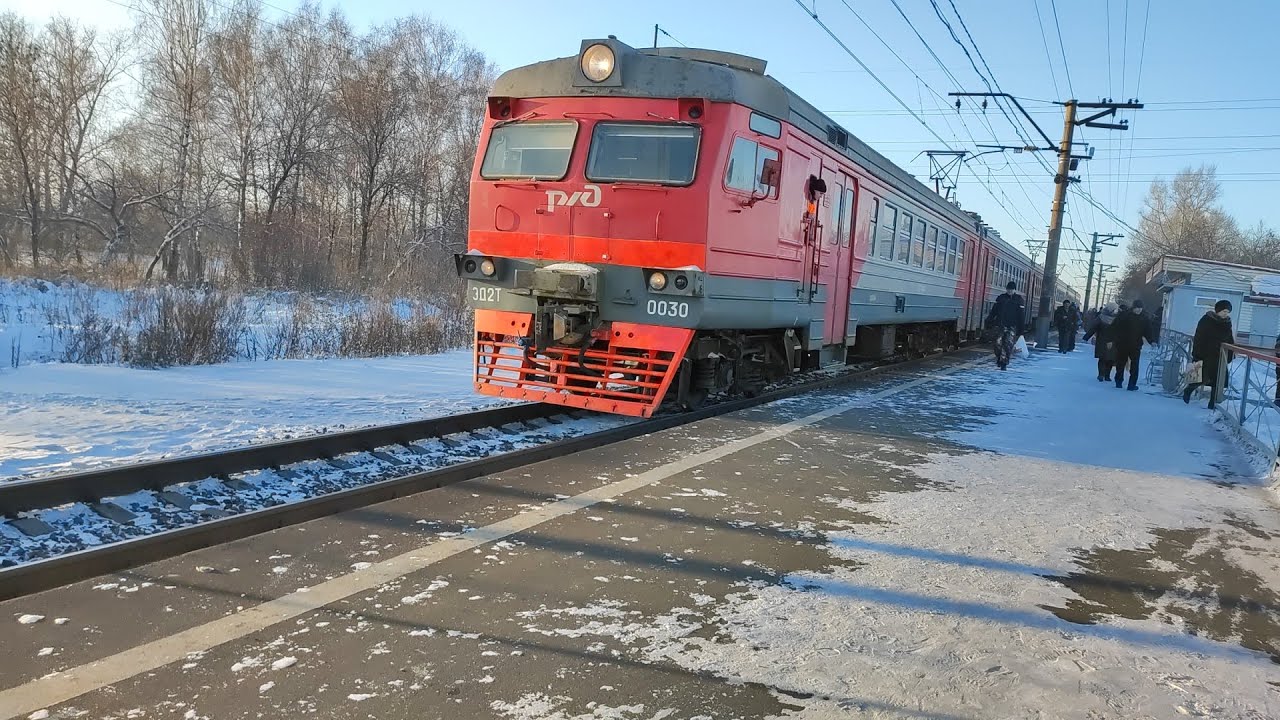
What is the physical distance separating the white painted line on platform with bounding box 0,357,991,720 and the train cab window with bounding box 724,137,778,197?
11.0 ft

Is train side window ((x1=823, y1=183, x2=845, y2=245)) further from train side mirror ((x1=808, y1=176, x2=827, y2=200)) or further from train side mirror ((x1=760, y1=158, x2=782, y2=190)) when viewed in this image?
train side mirror ((x1=760, y1=158, x2=782, y2=190))

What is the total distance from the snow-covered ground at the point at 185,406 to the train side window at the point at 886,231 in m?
6.72

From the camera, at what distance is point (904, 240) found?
14.2 metres

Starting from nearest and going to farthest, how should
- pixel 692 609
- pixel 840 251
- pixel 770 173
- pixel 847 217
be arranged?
1. pixel 692 609
2. pixel 770 173
3. pixel 840 251
4. pixel 847 217

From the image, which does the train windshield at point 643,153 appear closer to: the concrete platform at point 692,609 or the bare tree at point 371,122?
the concrete platform at point 692,609

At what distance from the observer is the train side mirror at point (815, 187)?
9.45 metres

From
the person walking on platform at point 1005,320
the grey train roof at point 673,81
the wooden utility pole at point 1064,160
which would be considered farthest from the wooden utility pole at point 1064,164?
the grey train roof at point 673,81

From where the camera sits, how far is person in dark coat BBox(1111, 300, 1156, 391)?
49.7 feet

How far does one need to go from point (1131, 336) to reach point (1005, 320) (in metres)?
Result: 2.52

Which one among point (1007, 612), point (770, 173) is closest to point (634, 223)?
point (770, 173)

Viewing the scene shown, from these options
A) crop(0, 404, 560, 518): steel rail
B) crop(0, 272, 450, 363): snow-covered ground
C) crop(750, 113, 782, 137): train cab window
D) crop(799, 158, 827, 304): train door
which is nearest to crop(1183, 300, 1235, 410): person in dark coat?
crop(799, 158, 827, 304): train door

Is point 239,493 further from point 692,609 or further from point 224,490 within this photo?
point 692,609

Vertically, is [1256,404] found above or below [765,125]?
below

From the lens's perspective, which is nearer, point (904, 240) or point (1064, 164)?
point (904, 240)
